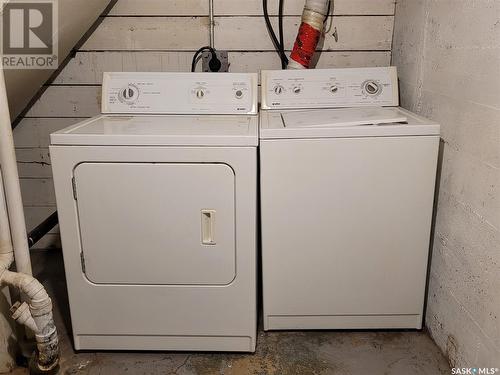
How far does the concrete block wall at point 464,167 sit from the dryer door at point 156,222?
31.3 inches

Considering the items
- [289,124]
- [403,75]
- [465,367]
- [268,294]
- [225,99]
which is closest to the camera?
[465,367]

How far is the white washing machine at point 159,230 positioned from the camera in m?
1.47

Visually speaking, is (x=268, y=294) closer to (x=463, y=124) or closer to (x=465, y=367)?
(x=465, y=367)

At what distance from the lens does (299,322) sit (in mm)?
1781

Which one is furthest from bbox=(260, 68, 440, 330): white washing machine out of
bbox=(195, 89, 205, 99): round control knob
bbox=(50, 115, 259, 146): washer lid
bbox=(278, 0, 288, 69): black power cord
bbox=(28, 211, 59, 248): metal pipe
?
bbox=(28, 211, 59, 248): metal pipe

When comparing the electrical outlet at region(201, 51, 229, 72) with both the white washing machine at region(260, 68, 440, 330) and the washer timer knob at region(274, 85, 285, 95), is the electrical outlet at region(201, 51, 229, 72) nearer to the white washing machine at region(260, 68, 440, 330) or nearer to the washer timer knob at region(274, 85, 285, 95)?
the washer timer knob at region(274, 85, 285, 95)

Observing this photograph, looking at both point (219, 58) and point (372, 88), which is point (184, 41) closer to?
point (219, 58)

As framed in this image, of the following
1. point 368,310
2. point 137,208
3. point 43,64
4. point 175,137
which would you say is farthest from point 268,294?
point 43,64

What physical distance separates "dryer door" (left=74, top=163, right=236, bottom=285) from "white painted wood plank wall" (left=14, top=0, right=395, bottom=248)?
3.07 ft

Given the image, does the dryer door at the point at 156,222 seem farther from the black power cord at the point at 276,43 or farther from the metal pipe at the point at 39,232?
the black power cord at the point at 276,43

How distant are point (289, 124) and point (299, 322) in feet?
2.63

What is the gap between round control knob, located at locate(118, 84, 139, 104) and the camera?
189cm

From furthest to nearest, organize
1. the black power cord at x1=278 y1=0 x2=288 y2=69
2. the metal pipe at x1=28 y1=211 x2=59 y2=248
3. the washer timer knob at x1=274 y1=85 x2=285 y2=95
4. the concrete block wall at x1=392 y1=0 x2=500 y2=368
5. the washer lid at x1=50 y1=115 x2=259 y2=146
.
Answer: the black power cord at x1=278 y1=0 x2=288 y2=69 < the washer timer knob at x1=274 y1=85 x2=285 y2=95 < the metal pipe at x1=28 y1=211 x2=59 y2=248 < the washer lid at x1=50 y1=115 x2=259 y2=146 < the concrete block wall at x1=392 y1=0 x2=500 y2=368

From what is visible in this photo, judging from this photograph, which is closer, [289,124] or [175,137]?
[175,137]
